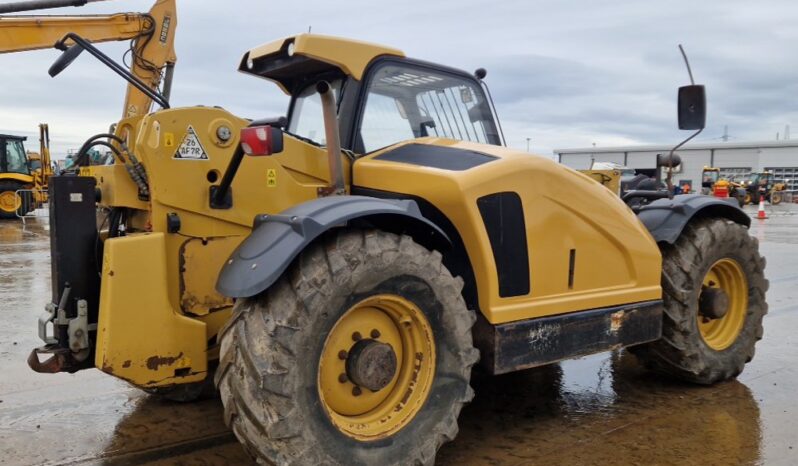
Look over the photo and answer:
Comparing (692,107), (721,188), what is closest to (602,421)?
(692,107)

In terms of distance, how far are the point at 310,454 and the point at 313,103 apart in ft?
7.60

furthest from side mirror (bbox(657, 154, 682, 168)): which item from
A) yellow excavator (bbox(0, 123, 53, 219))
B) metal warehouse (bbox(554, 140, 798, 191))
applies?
metal warehouse (bbox(554, 140, 798, 191))

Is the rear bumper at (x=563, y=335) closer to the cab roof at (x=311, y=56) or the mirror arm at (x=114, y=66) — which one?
the cab roof at (x=311, y=56)

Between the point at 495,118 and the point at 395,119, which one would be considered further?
the point at 495,118

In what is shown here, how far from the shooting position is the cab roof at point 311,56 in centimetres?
382

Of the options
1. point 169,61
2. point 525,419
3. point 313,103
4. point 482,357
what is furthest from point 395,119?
point 169,61

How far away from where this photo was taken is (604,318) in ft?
13.5

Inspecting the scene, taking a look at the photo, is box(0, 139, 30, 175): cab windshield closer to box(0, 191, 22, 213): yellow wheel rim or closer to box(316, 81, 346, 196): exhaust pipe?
box(0, 191, 22, 213): yellow wheel rim

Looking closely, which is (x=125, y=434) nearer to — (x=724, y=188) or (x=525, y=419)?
(x=525, y=419)

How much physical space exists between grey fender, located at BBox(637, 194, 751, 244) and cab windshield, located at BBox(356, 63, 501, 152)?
1.28m

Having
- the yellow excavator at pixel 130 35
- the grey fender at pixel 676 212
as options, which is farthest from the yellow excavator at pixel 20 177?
the grey fender at pixel 676 212

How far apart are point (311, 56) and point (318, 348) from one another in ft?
5.68

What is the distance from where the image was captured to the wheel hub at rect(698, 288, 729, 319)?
483 cm

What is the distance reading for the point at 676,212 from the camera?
4840mm
